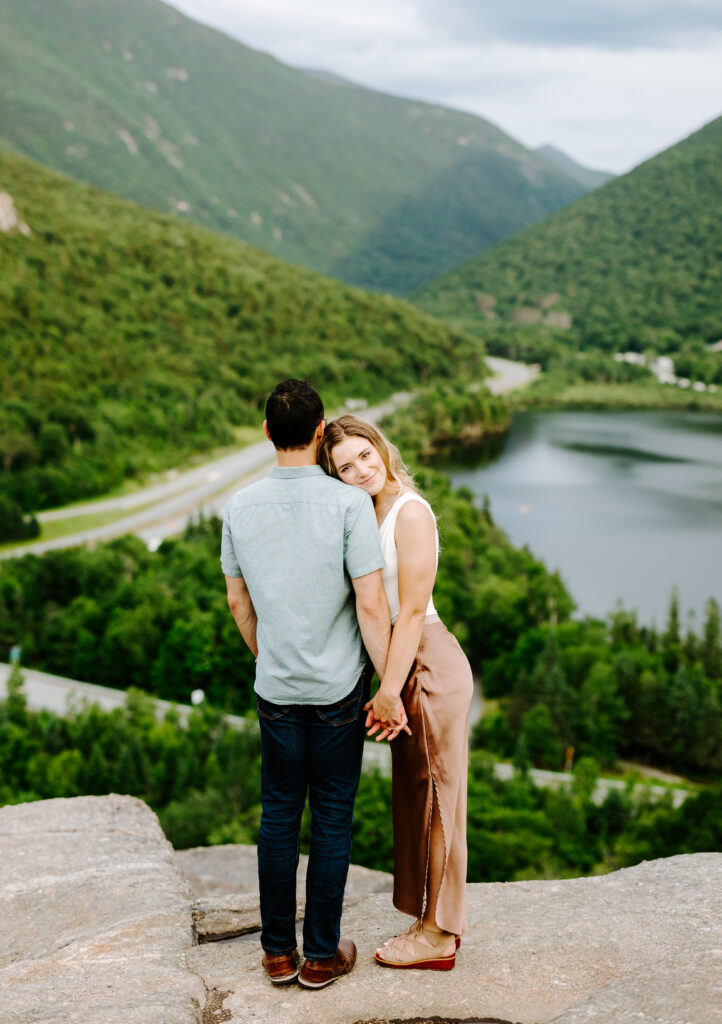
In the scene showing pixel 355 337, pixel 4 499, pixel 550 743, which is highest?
pixel 355 337

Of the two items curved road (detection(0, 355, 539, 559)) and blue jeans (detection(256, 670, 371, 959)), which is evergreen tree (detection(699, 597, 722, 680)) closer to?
curved road (detection(0, 355, 539, 559))

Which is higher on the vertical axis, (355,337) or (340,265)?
(340,265)

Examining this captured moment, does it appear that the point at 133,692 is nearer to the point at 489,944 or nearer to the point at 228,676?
the point at 228,676

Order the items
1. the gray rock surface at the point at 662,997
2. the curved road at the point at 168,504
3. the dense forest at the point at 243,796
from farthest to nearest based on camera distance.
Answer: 1. the curved road at the point at 168,504
2. the dense forest at the point at 243,796
3. the gray rock surface at the point at 662,997

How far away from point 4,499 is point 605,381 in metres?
68.4

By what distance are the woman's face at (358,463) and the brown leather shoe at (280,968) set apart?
1.68m

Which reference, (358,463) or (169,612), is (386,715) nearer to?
(358,463)

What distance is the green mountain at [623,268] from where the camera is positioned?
11394cm

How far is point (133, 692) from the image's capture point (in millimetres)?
21281

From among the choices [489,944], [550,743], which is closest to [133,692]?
[550,743]

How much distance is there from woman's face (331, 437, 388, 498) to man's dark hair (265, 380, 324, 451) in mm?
120

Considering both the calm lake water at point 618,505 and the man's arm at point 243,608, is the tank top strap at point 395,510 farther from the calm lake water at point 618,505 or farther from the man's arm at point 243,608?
the calm lake water at point 618,505

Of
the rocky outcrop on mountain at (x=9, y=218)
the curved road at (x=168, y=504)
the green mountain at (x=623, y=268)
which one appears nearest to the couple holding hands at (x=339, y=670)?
the curved road at (x=168, y=504)

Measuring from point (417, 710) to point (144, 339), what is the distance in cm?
7204
